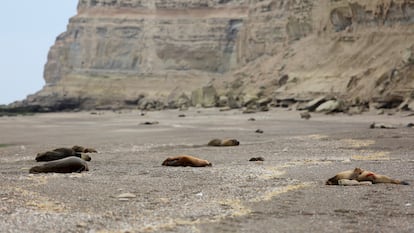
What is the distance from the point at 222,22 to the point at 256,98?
3297 cm

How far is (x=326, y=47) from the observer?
118 feet

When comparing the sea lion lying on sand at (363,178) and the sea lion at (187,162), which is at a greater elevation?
the sea lion lying on sand at (363,178)

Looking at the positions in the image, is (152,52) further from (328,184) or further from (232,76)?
(328,184)

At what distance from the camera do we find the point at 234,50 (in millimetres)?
67500

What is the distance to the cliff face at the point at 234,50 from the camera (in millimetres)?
30234

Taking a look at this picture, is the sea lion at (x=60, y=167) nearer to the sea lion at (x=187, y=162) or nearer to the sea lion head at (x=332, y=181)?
A: the sea lion at (x=187, y=162)

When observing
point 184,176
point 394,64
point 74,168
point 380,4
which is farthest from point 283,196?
point 380,4

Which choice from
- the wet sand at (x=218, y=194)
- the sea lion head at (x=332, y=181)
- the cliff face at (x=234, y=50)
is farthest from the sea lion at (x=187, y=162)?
the cliff face at (x=234, y=50)

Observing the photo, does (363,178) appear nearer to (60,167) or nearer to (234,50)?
(60,167)

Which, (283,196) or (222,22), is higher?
(222,22)

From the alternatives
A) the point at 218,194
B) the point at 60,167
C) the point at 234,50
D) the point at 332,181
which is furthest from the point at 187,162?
the point at 234,50

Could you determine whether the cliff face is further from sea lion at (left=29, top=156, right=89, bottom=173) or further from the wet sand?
sea lion at (left=29, top=156, right=89, bottom=173)

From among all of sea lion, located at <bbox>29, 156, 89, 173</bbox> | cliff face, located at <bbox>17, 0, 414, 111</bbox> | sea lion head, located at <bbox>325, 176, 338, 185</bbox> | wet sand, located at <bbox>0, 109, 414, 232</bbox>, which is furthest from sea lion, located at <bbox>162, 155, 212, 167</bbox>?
cliff face, located at <bbox>17, 0, 414, 111</bbox>

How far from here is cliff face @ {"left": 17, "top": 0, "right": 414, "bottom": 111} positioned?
99.2ft
